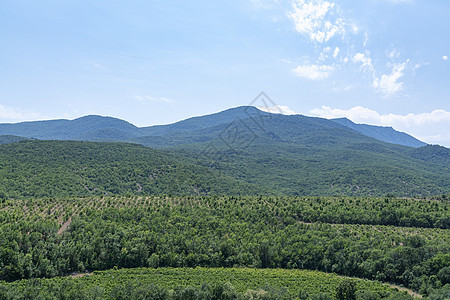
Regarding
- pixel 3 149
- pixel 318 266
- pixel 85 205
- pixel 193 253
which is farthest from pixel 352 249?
pixel 3 149

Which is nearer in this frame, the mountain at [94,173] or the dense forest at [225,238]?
the dense forest at [225,238]

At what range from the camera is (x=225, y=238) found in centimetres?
6619

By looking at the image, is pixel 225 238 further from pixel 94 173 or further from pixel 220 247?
pixel 94 173

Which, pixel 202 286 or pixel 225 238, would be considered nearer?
pixel 202 286

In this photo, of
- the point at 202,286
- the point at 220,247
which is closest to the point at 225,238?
the point at 220,247

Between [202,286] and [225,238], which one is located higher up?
[225,238]

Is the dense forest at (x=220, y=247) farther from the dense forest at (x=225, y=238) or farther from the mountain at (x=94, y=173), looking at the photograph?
the mountain at (x=94, y=173)

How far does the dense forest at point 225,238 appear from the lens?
179 feet

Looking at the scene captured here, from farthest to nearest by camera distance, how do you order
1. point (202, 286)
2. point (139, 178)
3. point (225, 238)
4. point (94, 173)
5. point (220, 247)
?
point (139, 178) → point (94, 173) → point (225, 238) → point (220, 247) → point (202, 286)

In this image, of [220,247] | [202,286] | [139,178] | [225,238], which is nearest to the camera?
[202,286]

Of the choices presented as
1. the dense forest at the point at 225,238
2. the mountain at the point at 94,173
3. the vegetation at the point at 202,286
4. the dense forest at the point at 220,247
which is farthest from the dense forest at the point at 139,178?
the vegetation at the point at 202,286

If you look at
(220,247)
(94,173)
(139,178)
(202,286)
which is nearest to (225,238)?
(220,247)

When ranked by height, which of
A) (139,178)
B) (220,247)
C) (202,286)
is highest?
(139,178)

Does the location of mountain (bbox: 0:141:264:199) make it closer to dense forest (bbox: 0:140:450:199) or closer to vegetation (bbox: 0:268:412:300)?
dense forest (bbox: 0:140:450:199)
